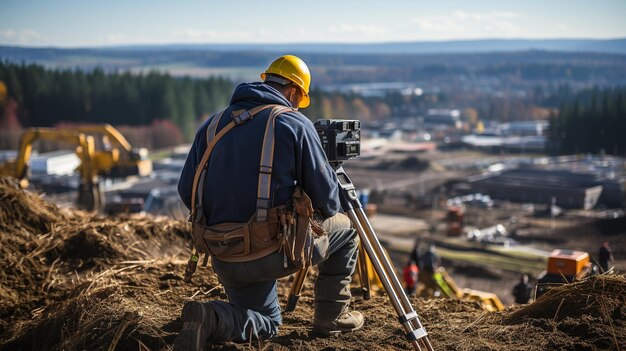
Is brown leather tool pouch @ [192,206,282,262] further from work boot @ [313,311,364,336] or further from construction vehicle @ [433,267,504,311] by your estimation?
construction vehicle @ [433,267,504,311]

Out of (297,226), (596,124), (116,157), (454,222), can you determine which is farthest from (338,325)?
(454,222)

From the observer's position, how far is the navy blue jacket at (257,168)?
3.97 metres

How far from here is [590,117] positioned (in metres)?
32.1

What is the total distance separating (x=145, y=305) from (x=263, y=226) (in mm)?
1534

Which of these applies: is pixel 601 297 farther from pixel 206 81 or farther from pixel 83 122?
pixel 206 81

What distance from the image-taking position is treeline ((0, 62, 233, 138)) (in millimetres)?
33188

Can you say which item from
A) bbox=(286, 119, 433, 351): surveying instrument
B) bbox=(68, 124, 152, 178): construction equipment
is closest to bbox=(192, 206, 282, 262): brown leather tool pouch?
bbox=(286, 119, 433, 351): surveying instrument

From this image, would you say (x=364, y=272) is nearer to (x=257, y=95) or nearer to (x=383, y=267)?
(x=383, y=267)

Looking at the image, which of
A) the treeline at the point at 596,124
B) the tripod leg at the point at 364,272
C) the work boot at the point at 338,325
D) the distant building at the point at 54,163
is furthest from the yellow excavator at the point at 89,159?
the work boot at the point at 338,325

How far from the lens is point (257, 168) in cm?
397

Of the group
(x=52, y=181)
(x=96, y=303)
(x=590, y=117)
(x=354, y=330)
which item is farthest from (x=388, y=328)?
(x=52, y=181)

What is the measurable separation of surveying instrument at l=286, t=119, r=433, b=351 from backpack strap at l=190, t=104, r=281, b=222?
52 cm

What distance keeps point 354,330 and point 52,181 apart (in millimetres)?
38099

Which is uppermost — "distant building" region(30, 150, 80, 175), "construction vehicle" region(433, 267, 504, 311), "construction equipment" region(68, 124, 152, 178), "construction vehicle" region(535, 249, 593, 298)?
"construction vehicle" region(535, 249, 593, 298)
